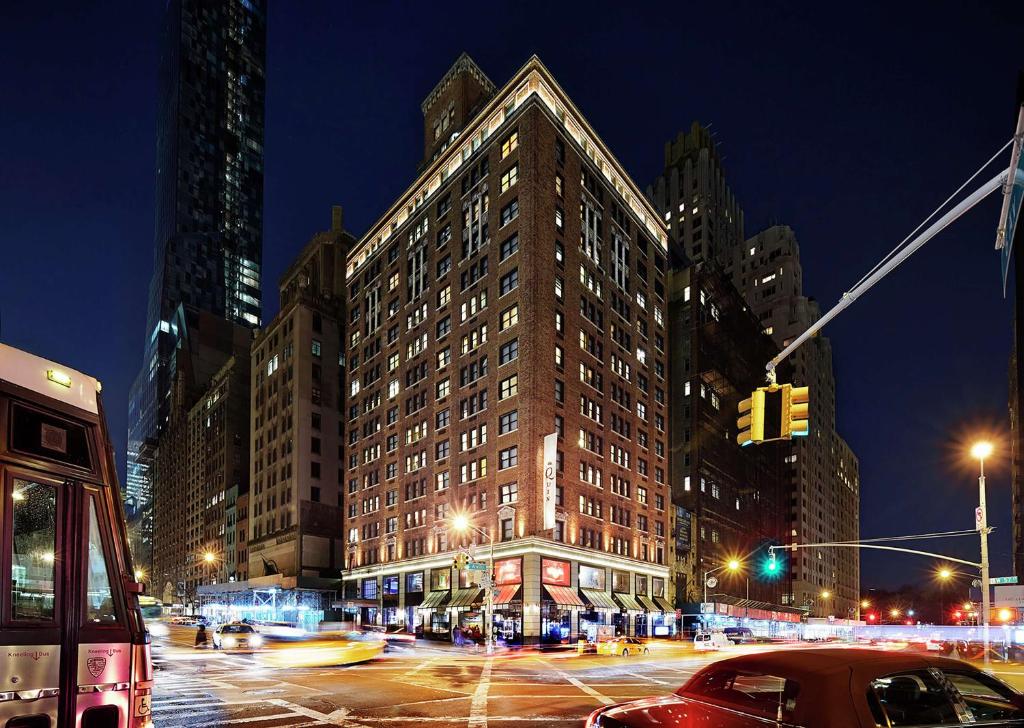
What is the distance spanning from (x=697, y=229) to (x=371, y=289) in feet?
259

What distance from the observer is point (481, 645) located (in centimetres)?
4666

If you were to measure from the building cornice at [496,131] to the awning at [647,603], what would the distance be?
117 feet

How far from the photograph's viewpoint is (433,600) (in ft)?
196

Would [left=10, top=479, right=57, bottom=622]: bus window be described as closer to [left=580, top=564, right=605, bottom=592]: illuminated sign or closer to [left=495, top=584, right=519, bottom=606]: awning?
[left=495, top=584, right=519, bottom=606]: awning

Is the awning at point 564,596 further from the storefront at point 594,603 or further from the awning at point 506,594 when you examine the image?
the awning at point 506,594

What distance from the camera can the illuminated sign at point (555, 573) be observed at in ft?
166

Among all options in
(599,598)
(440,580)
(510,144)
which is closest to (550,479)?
(599,598)

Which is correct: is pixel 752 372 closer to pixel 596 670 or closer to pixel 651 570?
pixel 651 570

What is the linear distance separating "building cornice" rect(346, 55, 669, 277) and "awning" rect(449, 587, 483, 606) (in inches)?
1451

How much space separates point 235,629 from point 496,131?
43309mm

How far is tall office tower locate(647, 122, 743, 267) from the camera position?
137500 millimetres

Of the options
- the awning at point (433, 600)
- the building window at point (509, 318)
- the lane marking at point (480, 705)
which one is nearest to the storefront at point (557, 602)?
the awning at point (433, 600)

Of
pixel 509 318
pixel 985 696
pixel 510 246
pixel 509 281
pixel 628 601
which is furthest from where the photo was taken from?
pixel 628 601

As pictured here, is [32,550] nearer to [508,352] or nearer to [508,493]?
[508,493]
